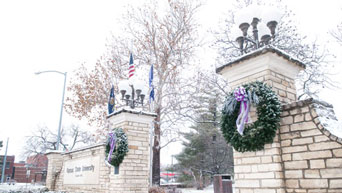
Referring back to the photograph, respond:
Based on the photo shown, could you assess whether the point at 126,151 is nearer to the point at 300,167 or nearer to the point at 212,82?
the point at 300,167

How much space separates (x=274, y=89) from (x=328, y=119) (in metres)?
0.94

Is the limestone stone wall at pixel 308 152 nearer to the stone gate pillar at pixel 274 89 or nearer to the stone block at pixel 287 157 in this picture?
the stone block at pixel 287 157

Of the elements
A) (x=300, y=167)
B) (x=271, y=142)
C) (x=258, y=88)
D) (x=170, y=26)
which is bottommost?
(x=300, y=167)

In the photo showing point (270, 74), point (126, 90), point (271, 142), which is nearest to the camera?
point (271, 142)

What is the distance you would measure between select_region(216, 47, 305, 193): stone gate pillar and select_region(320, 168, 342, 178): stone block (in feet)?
2.05

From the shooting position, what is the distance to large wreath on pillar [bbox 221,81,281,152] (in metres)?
4.29

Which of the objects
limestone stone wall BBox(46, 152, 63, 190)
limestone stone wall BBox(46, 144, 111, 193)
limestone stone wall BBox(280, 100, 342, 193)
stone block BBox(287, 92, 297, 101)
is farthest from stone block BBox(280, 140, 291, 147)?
limestone stone wall BBox(46, 152, 63, 190)

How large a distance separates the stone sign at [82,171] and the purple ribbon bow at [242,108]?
608 cm

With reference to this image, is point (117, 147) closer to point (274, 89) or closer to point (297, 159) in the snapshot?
point (274, 89)

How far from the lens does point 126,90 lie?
855 cm

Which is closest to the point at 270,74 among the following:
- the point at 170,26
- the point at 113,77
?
the point at 170,26

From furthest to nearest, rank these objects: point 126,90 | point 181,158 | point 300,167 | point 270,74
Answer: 1. point 181,158
2. point 126,90
3. point 270,74
4. point 300,167

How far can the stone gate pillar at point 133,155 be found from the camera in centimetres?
738

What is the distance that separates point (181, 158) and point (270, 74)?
23.6m
